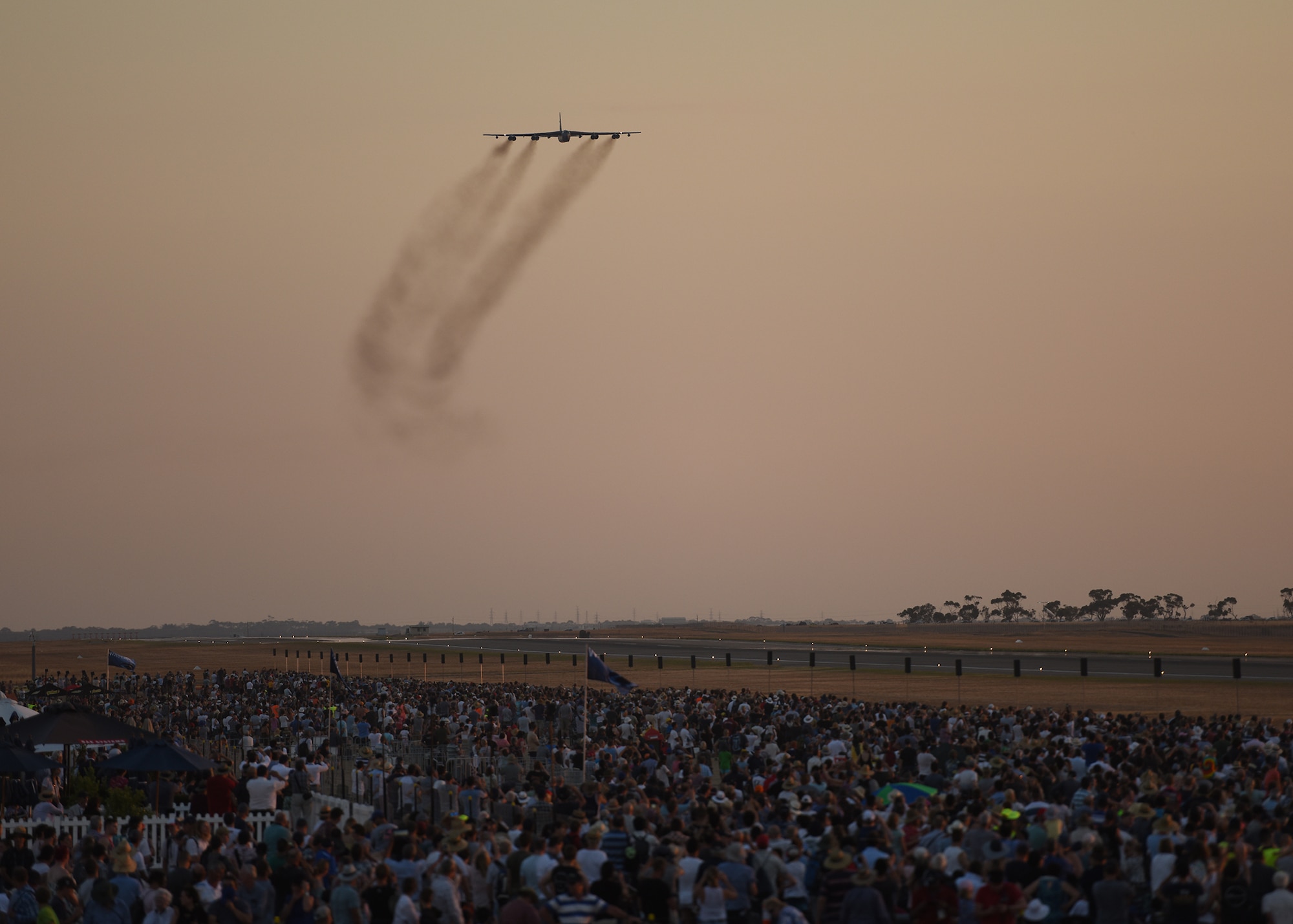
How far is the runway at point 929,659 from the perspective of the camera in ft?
221

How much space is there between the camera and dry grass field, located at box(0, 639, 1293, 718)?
50.0m

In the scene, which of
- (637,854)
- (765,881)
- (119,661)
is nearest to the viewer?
(765,881)

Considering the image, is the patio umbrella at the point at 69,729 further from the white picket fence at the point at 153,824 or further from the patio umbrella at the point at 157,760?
the white picket fence at the point at 153,824

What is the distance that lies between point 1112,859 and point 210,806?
1415 cm

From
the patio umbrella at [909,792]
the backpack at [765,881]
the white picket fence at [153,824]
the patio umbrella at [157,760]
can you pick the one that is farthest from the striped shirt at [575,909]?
the patio umbrella at [157,760]

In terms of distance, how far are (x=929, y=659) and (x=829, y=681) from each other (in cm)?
2032

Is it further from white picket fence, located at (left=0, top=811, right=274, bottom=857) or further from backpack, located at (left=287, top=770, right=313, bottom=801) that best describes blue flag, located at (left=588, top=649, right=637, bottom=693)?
white picket fence, located at (left=0, top=811, right=274, bottom=857)

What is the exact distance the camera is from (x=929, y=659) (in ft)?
282

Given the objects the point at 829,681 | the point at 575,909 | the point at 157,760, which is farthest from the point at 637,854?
the point at 829,681

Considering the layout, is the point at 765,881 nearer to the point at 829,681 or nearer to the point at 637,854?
the point at 637,854

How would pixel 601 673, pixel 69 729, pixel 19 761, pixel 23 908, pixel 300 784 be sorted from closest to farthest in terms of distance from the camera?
pixel 23 908, pixel 19 761, pixel 300 784, pixel 69 729, pixel 601 673

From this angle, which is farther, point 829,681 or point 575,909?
point 829,681

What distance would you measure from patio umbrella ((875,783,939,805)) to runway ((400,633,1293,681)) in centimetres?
4768

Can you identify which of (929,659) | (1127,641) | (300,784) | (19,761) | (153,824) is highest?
(19,761)
